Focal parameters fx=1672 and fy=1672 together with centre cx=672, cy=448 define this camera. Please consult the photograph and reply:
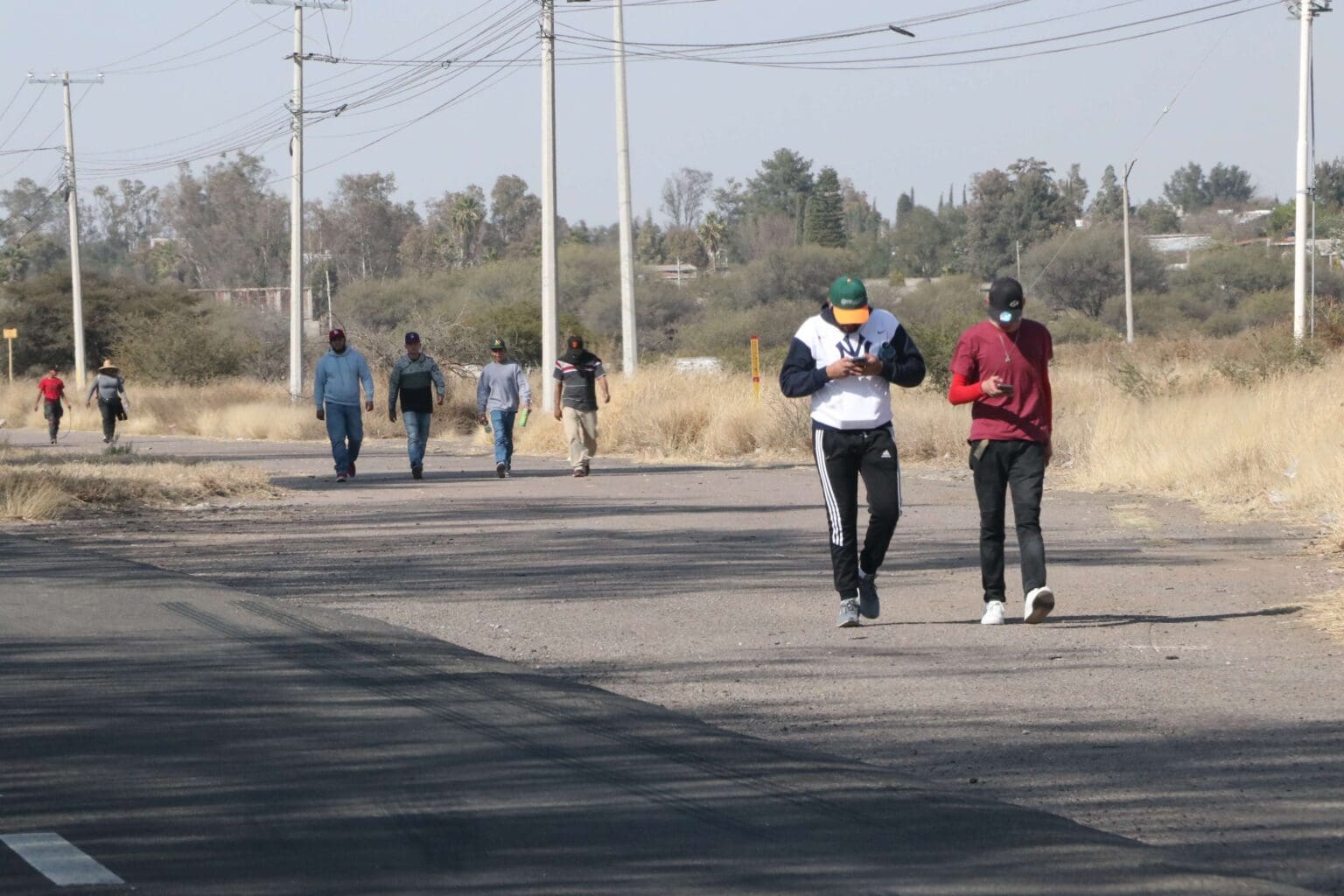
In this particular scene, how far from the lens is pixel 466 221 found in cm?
11800

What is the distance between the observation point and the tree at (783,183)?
120m

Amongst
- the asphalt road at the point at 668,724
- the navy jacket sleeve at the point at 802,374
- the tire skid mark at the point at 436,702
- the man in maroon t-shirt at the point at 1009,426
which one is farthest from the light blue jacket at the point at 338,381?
the man in maroon t-shirt at the point at 1009,426

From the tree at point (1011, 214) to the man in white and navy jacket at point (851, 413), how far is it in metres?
87.6

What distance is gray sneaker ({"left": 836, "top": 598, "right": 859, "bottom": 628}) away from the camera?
895cm

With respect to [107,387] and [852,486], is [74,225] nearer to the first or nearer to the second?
[107,387]

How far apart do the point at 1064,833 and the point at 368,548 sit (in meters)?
9.06

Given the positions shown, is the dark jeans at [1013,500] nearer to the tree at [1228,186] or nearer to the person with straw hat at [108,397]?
the person with straw hat at [108,397]

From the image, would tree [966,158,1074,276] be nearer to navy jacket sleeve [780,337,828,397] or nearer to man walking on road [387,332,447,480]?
man walking on road [387,332,447,480]

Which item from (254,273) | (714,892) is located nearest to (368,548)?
(714,892)

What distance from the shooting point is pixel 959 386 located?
29.2ft

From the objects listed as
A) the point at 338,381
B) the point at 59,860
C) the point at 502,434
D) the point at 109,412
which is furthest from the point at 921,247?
the point at 59,860

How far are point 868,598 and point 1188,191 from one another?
7028 inches

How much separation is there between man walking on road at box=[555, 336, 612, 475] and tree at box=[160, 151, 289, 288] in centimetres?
9973

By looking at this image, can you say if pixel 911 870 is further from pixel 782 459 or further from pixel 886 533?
pixel 782 459
